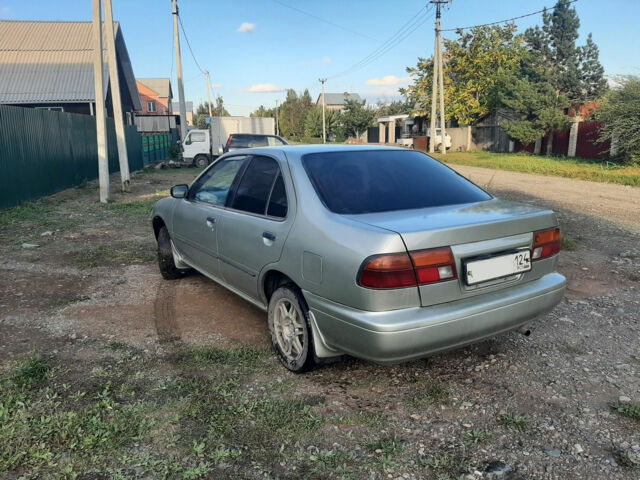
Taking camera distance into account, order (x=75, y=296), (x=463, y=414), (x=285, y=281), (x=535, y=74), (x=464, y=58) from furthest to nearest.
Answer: (x=535, y=74)
(x=464, y=58)
(x=75, y=296)
(x=285, y=281)
(x=463, y=414)

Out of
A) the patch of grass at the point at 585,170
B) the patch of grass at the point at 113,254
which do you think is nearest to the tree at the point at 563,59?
the patch of grass at the point at 585,170

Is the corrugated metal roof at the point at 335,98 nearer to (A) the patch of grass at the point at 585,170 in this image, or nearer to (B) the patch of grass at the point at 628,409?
(A) the patch of grass at the point at 585,170

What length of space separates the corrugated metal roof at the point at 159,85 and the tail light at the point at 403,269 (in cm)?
7997

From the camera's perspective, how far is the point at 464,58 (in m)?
38.6

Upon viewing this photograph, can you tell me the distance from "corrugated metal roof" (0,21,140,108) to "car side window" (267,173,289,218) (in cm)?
2271

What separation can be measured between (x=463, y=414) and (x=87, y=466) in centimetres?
196

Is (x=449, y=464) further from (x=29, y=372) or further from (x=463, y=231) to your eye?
(x=29, y=372)

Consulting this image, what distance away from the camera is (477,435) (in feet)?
8.61

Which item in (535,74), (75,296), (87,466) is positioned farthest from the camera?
(535,74)

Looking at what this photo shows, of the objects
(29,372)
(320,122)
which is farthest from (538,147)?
(320,122)

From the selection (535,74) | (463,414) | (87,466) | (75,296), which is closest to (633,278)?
(463,414)

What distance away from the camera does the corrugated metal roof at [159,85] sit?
250 ft

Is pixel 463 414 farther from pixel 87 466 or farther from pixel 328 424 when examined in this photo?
pixel 87 466

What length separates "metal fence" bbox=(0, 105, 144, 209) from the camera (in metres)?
10.7
